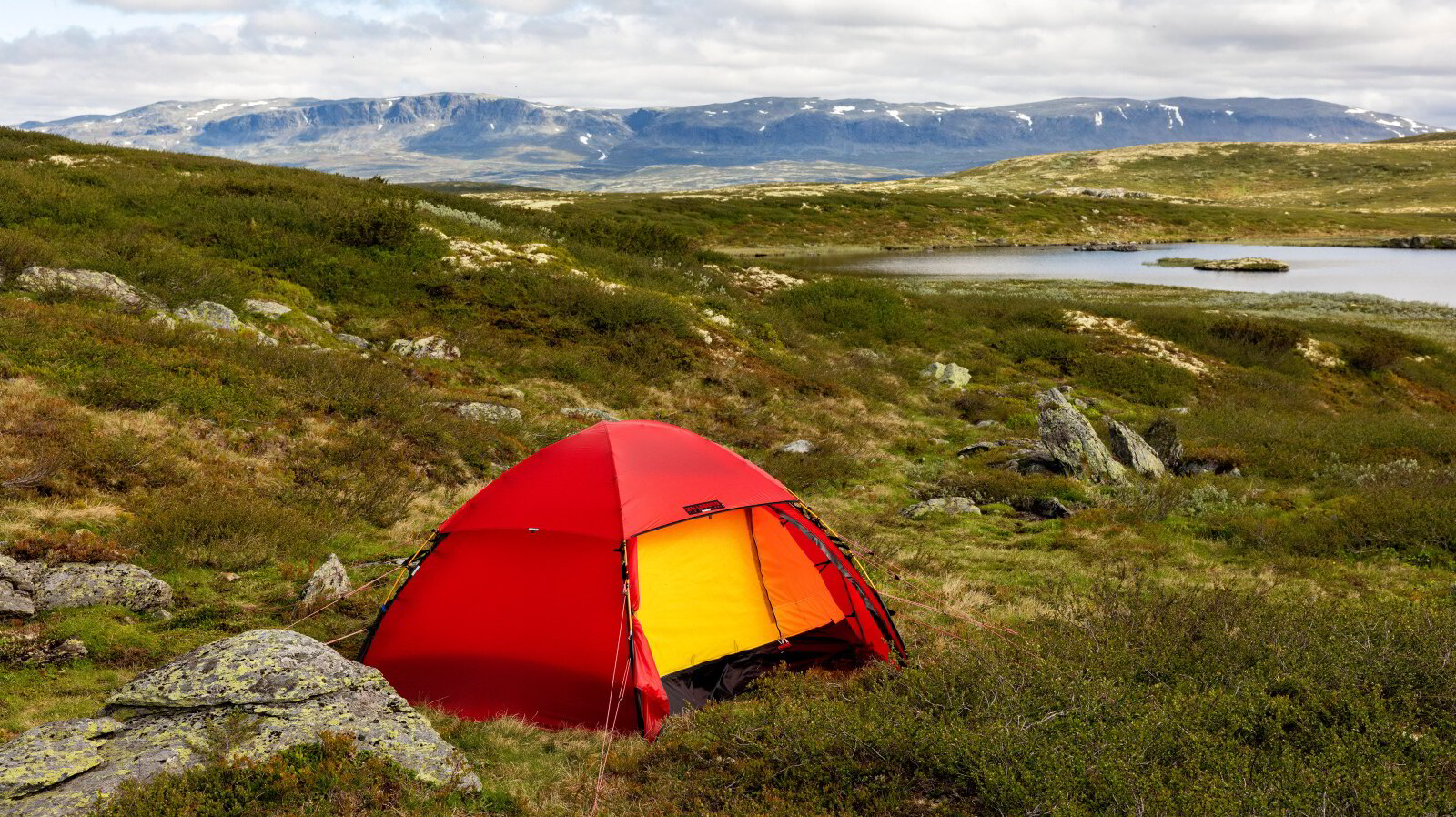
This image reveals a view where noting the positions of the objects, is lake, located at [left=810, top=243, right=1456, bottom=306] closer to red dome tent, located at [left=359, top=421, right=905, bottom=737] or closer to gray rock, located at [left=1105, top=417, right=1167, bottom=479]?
gray rock, located at [left=1105, top=417, right=1167, bottom=479]

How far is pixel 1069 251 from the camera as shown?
79438 millimetres

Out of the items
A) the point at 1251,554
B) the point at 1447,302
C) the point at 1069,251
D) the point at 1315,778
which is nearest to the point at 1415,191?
the point at 1069,251

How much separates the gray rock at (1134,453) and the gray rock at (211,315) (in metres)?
17.9

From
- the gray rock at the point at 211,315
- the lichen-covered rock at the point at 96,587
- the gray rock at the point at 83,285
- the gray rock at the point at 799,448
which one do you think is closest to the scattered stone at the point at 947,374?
the gray rock at the point at 799,448

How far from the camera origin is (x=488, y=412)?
50.1 feet

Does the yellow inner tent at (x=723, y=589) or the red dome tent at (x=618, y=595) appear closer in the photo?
the red dome tent at (x=618, y=595)

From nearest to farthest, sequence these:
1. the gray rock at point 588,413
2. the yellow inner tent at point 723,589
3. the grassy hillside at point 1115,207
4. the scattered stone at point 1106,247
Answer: the yellow inner tent at point 723,589, the gray rock at point 588,413, the scattered stone at point 1106,247, the grassy hillside at point 1115,207

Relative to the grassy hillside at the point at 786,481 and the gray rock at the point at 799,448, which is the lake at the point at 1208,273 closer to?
the grassy hillside at the point at 786,481

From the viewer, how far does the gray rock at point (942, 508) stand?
44.4 feet

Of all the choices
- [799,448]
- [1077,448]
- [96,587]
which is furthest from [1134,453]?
[96,587]

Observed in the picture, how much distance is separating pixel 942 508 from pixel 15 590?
39.1 feet

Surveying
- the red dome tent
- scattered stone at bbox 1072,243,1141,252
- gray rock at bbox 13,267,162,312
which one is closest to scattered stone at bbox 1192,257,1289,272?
scattered stone at bbox 1072,243,1141,252

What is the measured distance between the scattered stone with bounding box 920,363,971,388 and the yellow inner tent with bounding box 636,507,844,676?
1690 centimetres

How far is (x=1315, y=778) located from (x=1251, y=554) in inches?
312
